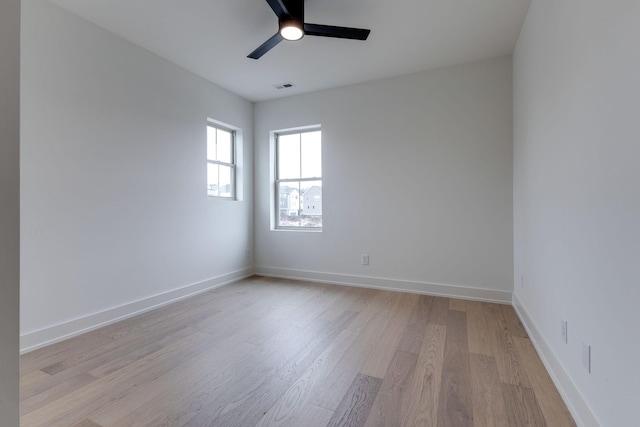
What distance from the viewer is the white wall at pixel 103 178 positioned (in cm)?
219

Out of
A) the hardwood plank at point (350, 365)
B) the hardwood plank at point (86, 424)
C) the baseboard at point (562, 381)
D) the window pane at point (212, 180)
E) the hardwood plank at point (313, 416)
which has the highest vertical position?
the window pane at point (212, 180)

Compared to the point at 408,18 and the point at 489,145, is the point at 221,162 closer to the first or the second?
the point at 408,18

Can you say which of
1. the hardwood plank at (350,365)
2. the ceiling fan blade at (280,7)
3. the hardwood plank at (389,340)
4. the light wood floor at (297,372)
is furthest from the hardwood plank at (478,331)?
the ceiling fan blade at (280,7)

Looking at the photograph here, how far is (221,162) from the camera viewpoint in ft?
13.3

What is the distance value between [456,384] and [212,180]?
346 cm

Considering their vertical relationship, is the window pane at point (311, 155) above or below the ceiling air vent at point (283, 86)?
below

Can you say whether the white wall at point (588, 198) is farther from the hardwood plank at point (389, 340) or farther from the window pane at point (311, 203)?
the window pane at point (311, 203)

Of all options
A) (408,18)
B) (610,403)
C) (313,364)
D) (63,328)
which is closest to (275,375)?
(313,364)

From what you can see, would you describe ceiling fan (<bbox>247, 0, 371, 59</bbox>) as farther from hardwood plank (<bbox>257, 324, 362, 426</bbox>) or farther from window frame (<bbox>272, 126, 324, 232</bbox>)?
hardwood plank (<bbox>257, 324, 362, 426</bbox>)

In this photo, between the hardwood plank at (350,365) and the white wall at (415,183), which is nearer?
the hardwood plank at (350,365)

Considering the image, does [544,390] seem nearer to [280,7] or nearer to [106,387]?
[106,387]

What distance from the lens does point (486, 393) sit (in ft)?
5.34

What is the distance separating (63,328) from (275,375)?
6.08 ft

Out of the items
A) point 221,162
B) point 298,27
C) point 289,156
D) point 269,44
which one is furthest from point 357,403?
point 289,156
